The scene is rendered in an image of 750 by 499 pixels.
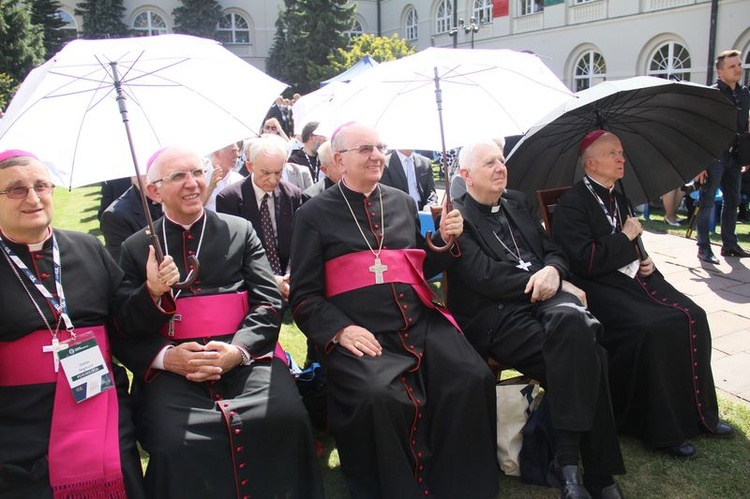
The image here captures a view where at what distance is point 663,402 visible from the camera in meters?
3.23

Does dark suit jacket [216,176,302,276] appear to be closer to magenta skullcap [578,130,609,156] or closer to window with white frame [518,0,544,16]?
magenta skullcap [578,130,609,156]

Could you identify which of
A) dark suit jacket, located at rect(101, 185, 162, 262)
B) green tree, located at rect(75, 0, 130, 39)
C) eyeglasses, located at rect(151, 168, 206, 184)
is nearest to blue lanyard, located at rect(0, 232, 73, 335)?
eyeglasses, located at rect(151, 168, 206, 184)

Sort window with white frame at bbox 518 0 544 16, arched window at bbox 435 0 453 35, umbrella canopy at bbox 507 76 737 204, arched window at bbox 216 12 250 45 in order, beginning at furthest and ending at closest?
arched window at bbox 216 12 250 45 → arched window at bbox 435 0 453 35 → window with white frame at bbox 518 0 544 16 → umbrella canopy at bbox 507 76 737 204

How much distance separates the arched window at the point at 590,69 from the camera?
22.7m

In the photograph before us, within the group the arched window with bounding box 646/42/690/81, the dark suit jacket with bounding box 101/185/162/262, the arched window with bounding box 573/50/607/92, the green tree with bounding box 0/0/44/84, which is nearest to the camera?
the dark suit jacket with bounding box 101/185/162/262

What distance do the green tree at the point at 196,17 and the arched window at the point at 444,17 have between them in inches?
519

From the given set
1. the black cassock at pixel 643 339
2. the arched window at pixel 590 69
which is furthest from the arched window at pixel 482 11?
the black cassock at pixel 643 339

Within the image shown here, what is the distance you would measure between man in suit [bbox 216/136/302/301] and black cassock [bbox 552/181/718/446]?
6.55 feet

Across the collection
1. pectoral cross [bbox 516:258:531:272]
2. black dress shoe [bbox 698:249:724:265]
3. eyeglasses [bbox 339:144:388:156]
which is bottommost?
black dress shoe [bbox 698:249:724:265]

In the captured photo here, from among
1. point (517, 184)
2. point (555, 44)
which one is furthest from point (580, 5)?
point (517, 184)

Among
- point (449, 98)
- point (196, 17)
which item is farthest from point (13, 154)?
point (196, 17)

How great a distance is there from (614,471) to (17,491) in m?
2.58

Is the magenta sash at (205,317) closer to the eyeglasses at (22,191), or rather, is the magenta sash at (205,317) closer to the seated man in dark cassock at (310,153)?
the eyeglasses at (22,191)

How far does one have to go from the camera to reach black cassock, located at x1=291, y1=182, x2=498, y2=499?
9.12 feet
